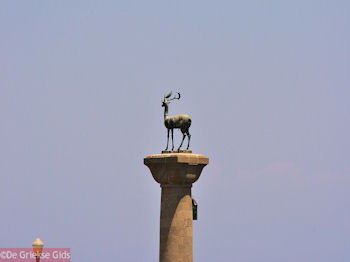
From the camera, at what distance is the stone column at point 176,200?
36.6 meters

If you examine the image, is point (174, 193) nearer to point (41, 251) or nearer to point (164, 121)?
point (164, 121)

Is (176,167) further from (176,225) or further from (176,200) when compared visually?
(176,225)

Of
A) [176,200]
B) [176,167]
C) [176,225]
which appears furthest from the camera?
[176,200]

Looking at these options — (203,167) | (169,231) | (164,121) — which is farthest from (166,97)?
(169,231)

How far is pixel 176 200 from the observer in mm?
37062

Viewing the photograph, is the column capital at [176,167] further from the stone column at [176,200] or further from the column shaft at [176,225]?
the column shaft at [176,225]

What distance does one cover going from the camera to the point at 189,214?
37.2 metres

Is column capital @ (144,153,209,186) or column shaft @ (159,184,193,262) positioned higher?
column capital @ (144,153,209,186)

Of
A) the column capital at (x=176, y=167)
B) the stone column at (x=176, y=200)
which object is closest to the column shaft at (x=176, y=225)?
the stone column at (x=176, y=200)

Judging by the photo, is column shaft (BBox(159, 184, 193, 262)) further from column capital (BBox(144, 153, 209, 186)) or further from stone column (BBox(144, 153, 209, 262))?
column capital (BBox(144, 153, 209, 186))

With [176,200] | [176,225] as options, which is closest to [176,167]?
[176,200]

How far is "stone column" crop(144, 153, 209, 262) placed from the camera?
36625 millimetres

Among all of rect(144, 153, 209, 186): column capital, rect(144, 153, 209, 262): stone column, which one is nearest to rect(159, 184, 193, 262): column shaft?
rect(144, 153, 209, 262): stone column

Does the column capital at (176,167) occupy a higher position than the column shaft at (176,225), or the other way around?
the column capital at (176,167)
